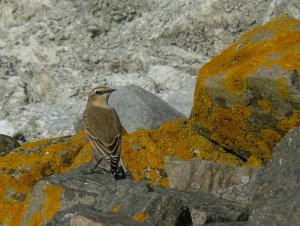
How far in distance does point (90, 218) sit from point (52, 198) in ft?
6.65

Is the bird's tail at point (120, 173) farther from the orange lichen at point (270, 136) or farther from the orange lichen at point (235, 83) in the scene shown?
the orange lichen at point (270, 136)

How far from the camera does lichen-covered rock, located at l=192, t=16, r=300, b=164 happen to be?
375 inches

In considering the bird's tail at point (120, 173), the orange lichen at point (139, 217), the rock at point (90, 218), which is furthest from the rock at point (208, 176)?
the rock at point (90, 218)

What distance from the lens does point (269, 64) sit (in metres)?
9.76

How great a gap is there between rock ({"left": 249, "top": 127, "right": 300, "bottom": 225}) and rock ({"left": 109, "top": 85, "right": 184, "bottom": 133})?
6.85m

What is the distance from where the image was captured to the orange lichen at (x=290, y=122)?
31.2 feet

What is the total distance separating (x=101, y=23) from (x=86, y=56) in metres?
1.39

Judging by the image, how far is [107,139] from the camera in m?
9.59

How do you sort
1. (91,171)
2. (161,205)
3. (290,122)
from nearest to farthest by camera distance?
(161,205)
(91,171)
(290,122)

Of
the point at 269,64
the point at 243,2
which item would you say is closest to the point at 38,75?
the point at 243,2

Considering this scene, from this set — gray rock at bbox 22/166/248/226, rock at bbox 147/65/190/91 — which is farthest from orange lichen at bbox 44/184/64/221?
rock at bbox 147/65/190/91

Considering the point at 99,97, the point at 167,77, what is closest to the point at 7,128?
the point at 167,77

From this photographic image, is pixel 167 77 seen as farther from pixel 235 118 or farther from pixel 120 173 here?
pixel 120 173

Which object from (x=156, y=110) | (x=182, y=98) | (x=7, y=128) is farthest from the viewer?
(x=7, y=128)
